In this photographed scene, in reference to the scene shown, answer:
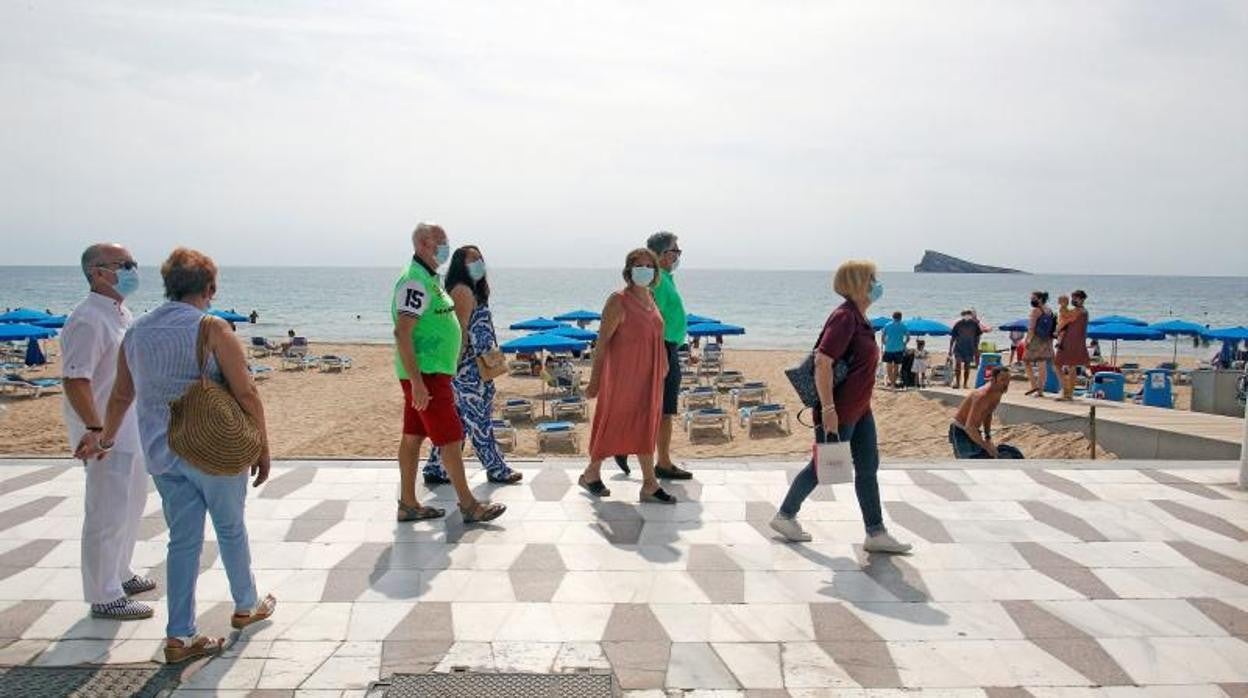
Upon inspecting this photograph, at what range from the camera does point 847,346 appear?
439 centimetres

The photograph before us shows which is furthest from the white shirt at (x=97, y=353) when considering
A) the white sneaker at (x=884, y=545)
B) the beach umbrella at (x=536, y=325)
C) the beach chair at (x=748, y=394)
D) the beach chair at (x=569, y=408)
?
the beach umbrella at (x=536, y=325)

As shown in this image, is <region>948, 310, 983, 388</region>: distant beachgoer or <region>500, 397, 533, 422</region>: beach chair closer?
<region>500, 397, 533, 422</region>: beach chair

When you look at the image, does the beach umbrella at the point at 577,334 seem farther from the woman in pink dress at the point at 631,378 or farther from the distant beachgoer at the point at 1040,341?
the woman in pink dress at the point at 631,378

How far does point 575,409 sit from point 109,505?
1185cm

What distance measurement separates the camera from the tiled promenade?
129 inches

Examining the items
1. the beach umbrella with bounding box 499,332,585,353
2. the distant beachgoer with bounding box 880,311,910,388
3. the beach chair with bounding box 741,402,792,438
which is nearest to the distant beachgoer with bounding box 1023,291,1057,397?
the beach chair with bounding box 741,402,792,438

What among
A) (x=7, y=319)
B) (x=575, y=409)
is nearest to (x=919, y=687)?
(x=575, y=409)

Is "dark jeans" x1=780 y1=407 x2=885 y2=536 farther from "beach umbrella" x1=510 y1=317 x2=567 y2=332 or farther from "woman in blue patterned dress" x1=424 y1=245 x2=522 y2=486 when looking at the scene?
"beach umbrella" x1=510 y1=317 x2=567 y2=332

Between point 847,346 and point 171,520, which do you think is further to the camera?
point 847,346

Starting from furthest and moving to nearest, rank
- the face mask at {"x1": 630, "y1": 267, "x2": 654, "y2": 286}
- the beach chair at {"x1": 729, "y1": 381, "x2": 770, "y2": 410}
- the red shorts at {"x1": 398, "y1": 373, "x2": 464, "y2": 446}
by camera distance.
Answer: the beach chair at {"x1": 729, "y1": 381, "x2": 770, "y2": 410} < the face mask at {"x1": 630, "y1": 267, "x2": 654, "y2": 286} < the red shorts at {"x1": 398, "y1": 373, "x2": 464, "y2": 446}

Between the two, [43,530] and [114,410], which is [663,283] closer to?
[114,410]

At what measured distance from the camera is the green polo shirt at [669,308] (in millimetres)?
6035

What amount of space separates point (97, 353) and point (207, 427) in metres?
0.78

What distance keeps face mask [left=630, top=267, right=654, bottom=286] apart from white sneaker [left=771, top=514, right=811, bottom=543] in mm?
1540
